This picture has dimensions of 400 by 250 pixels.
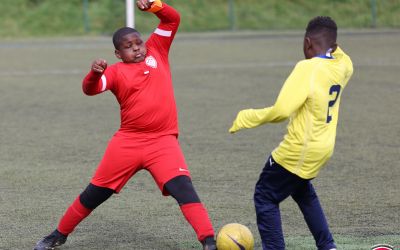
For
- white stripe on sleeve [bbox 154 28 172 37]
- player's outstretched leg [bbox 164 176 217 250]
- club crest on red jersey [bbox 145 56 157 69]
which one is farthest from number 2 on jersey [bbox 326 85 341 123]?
white stripe on sleeve [bbox 154 28 172 37]

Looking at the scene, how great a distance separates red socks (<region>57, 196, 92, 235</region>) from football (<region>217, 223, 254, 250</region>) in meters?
1.09

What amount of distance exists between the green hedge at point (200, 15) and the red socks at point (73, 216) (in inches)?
1074

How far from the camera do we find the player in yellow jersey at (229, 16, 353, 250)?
226 inches

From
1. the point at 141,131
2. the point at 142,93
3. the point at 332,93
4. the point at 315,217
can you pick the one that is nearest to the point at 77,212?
the point at 141,131

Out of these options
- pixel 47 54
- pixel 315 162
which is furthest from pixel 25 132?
pixel 47 54

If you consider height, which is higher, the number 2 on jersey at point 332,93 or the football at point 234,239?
the number 2 on jersey at point 332,93

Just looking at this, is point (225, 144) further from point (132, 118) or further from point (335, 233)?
point (132, 118)

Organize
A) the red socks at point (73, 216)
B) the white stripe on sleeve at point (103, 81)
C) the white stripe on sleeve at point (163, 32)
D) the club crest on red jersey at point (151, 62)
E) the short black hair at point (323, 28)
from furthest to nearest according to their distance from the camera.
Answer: the white stripe on sleeve at point (163, 32) < the red socks at point (73, 216) < the club crest on red jersey at point (151, 62) < the white stripe on sleeve at point (103, 81) < the short black hair at point (323, 28)

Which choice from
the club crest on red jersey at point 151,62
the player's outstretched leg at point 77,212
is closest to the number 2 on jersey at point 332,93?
the club crest on red jersey at point 151,62

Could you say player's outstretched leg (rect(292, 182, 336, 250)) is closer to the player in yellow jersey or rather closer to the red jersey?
the player in yellow jersey

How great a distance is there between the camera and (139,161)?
21.1ft

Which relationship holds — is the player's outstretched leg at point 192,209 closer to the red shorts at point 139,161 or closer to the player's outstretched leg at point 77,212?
the red shorts at point 139,161

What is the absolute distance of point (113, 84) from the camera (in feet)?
21.0

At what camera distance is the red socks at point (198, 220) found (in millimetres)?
6250
